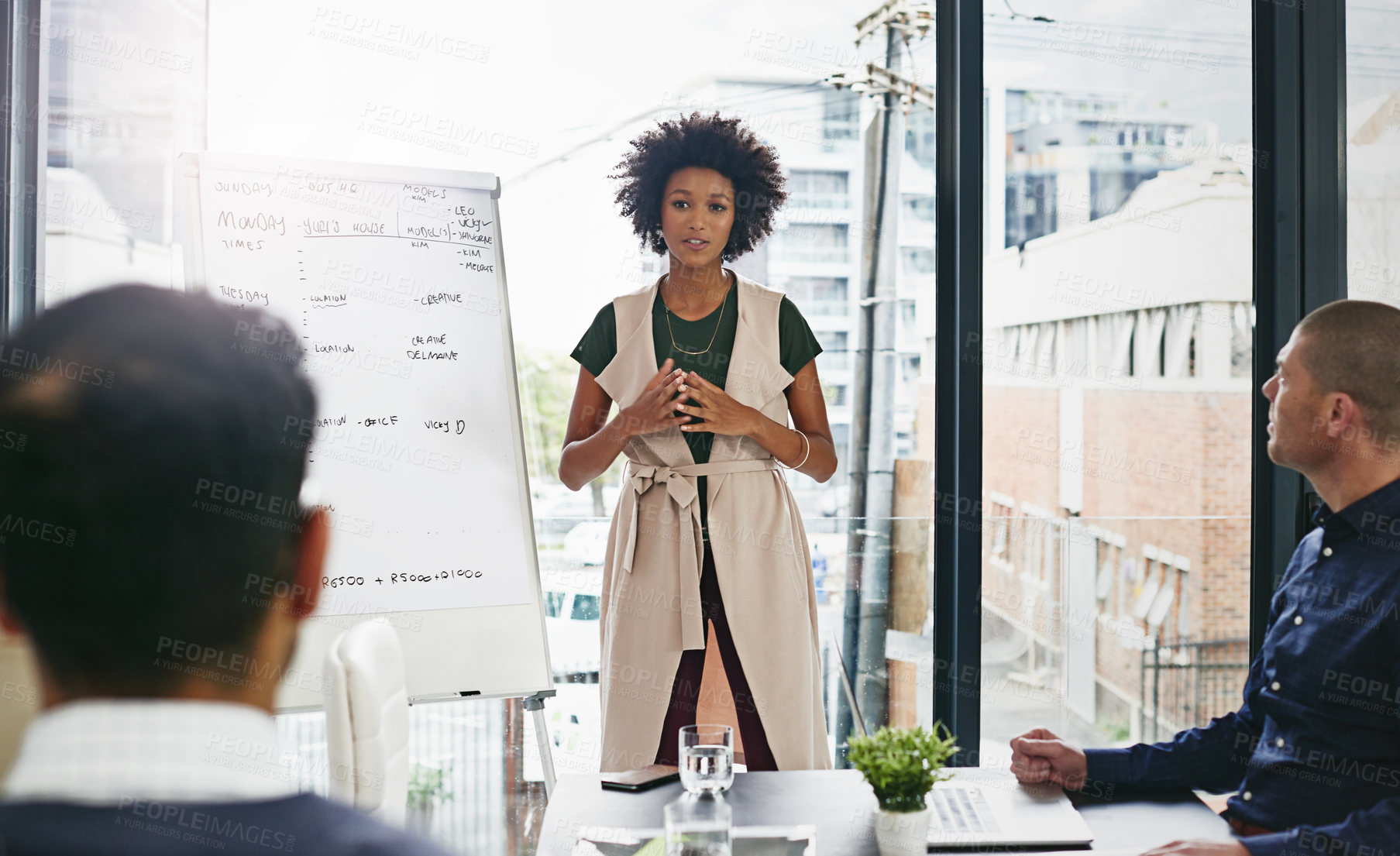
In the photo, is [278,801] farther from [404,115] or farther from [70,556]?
[404,115]

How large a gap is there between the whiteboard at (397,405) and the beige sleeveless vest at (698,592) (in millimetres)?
300

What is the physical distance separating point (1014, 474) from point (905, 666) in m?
0.63

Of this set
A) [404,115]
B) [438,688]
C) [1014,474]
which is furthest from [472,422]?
[1014,474]

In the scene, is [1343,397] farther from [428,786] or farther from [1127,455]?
[428,786]

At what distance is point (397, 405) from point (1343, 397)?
6.11 feet

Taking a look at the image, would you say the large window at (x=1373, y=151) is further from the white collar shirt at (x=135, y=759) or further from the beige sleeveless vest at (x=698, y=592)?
the white collar shirt at (x=135, y=759)

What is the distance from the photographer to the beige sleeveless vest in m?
2.21

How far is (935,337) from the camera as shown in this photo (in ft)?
9.11

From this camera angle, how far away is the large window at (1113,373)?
2484 mm

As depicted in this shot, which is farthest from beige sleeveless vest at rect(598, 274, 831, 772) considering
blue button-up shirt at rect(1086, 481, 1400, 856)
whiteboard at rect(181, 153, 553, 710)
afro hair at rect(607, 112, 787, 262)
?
blue button-up shirt at rect(1086, 481, 1400, 856)

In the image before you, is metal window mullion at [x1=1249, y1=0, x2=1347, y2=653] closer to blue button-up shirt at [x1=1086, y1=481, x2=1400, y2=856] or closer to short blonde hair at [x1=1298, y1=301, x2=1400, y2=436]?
short blonde hair at [x1=1298, y1=301, x2=1400, y2=436]

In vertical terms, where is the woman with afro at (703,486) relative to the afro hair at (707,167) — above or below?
below

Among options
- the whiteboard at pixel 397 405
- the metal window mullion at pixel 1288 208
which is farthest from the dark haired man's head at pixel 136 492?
the metal window mullion at pixel 1288 208

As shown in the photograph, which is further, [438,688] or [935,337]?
[935,337]
